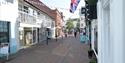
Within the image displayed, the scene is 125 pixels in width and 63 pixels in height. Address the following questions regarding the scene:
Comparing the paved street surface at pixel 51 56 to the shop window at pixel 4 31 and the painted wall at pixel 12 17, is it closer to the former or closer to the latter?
the painted wall at pixel 12 17

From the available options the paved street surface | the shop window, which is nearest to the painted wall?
the shop window

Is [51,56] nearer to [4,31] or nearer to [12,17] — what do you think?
[4,31]

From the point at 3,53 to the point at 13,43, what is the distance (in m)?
5.39

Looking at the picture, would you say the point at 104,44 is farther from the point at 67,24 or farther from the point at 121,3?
the point at 67,24

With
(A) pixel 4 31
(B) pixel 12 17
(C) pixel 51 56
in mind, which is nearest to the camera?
(C) pixel 51 56

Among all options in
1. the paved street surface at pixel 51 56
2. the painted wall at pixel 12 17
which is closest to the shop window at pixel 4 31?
the painted wall at pixel 12 17

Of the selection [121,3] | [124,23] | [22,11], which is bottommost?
[124,23]

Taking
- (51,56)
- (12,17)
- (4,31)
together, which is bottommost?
(51,56)

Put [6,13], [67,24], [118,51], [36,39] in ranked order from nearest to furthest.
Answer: [118,51] → [6,13] → [36,39] → [67,24]

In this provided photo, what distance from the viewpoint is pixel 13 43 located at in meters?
23.3

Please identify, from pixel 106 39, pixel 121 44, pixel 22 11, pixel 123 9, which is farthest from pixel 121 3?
pixel 22 11

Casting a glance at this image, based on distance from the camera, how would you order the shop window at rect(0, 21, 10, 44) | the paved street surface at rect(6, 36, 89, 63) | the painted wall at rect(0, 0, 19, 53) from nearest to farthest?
the paved street surface at rect(6, 36, 89, 63), the painted wall at rect(0, 0, 19, 53), the shop window at rect(0, 21, 10, 44)

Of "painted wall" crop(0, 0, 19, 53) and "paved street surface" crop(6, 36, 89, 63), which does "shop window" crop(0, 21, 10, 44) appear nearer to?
"painted wall" crop(0, 0, 19, 53)

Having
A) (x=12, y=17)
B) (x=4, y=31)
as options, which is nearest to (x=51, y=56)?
(x=4, y=31)
